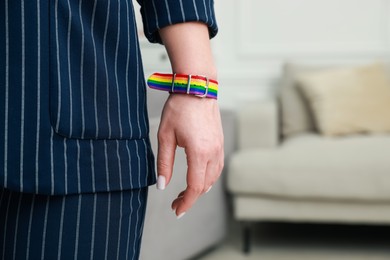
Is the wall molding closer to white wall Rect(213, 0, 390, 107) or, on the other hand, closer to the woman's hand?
white wall Rect(213, 0, 390, 107)

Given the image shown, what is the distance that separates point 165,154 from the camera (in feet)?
2.40

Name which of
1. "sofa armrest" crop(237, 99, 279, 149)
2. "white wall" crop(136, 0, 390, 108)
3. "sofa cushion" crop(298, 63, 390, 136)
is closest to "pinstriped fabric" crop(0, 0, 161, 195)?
"sofa armrest" crop(237, 99, 279, 149)

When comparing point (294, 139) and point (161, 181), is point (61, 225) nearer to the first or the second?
point (161, 181)

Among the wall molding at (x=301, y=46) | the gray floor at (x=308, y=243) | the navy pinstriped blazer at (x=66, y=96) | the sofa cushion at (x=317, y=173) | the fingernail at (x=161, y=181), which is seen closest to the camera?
the navy pinstriped blazer at (x=66, y=96)

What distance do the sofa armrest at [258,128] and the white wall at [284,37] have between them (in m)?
0.73

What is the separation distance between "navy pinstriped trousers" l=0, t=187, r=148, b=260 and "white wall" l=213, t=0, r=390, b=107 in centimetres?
317

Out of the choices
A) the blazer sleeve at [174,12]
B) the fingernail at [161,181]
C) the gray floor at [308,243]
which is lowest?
the gray floor at [308,243]

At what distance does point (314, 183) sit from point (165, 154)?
199 cm

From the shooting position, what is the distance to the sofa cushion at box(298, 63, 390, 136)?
10.3 ft

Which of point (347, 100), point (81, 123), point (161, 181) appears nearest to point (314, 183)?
point (347, 100)

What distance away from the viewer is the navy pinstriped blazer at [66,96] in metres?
0.64

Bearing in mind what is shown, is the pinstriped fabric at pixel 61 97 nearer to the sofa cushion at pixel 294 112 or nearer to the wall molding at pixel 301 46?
the sofa cushion at pixel 294 112

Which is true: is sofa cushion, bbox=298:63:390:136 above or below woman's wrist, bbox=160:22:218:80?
below

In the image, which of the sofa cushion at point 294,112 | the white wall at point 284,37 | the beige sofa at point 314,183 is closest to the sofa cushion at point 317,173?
the beige sofa at point 314,183
